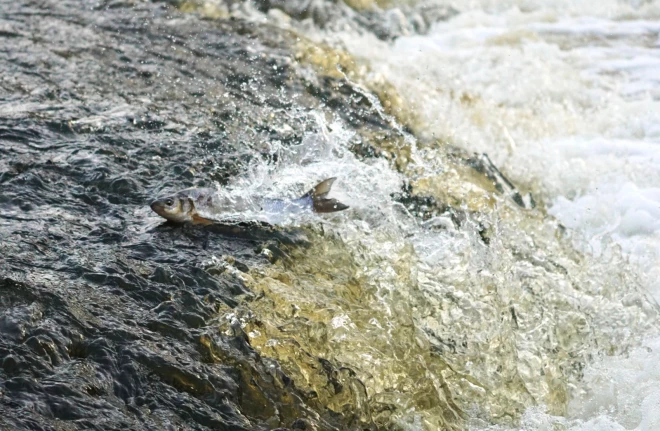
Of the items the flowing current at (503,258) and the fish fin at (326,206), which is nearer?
the flowing current at (503,258)

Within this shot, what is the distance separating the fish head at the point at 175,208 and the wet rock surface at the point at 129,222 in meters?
0.07

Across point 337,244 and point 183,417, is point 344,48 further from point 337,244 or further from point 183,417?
point 183,417

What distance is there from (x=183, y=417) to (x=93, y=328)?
26.8 inches

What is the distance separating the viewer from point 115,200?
5.04m

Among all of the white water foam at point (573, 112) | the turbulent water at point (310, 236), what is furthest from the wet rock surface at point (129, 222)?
the white water foam at point (573, 112)

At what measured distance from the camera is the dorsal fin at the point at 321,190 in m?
5.14

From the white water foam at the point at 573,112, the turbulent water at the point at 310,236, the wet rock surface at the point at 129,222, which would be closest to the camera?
the wet rock surface at the point at 129,222

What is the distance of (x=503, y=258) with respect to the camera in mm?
5051

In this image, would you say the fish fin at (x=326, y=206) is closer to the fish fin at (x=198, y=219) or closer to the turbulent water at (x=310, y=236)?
the turbulent water at (x=310, y=236)

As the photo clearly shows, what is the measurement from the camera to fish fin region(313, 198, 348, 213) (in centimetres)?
512

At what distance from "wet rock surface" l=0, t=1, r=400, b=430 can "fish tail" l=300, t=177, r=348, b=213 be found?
0.42m

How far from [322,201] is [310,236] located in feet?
0.95

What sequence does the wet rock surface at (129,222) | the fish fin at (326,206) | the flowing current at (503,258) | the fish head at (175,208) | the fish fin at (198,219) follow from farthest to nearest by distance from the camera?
1. the fish fin at (326,206)
2. the fish fin at (198,219)
3. the fish head at (175,208)
4. the flowing current at (503,258)
5. the wet rock surface at (129,222)

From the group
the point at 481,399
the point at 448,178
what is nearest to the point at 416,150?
the point at 448,178
